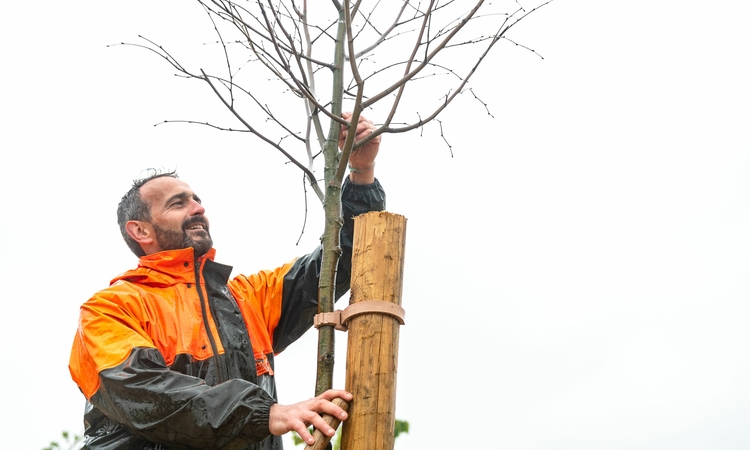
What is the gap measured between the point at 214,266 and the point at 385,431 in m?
1.25

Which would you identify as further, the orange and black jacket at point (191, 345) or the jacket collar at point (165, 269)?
the jacket collar at point (165, 269)

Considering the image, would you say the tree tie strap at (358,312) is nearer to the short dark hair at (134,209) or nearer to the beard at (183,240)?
the beard at (183,240)

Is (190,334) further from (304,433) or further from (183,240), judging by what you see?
(304,433)

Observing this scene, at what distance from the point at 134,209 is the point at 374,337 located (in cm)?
163

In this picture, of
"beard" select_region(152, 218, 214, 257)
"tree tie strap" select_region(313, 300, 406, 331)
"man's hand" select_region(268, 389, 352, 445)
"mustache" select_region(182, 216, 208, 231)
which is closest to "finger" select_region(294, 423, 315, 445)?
"man's hand" select_region(268, 389, 352, 445)

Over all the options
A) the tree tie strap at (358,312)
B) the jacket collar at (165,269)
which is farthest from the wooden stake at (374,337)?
the jacket collar at (165,269)

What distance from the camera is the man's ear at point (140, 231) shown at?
4.47 meters

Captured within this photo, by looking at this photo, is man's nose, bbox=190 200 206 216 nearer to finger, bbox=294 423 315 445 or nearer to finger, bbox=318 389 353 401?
finger, bbox=318 389 353 401

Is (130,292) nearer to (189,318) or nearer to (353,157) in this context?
(189,318)

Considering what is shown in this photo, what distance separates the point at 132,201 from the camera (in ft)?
15.2

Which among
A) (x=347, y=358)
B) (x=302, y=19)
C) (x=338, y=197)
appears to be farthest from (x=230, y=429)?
(x=302, y=19)

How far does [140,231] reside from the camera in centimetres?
452

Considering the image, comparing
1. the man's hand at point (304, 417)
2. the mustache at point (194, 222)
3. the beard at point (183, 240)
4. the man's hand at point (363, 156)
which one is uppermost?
the man's hand at point (363, 156)

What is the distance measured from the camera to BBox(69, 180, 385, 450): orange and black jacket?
11.4 ft
